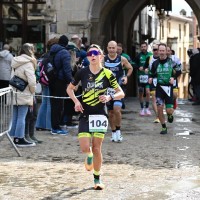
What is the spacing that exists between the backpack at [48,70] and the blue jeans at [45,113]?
0.33m

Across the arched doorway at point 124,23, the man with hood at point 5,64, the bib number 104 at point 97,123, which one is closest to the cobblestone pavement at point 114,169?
the bib number 104 at point 97,123

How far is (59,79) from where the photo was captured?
11.5 meters

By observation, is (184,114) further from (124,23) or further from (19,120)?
(124,23)

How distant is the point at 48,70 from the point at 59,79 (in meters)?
0.25

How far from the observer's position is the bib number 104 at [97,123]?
7.35 m

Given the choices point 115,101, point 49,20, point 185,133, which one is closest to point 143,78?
point 185,133

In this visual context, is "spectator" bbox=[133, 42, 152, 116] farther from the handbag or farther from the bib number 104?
the bib number 104

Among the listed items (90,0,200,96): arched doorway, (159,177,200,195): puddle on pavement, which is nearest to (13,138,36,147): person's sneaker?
(159,177,200,195): puddle on pavement

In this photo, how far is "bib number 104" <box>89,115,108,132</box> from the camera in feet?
24.1

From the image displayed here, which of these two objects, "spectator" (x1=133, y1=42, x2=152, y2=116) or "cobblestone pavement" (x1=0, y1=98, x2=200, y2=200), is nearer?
"cobblestone pavement" (x1=0, y1=98, x2=200, y2=200)

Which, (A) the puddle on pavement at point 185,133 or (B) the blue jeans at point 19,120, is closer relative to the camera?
(B) the blue jeans at point 19,120

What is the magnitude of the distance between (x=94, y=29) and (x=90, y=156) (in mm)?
11548

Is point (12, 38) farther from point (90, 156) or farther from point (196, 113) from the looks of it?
point (90, 156)

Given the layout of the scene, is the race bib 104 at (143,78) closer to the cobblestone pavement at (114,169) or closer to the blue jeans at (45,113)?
the cobblestone pavement at (114,169)
